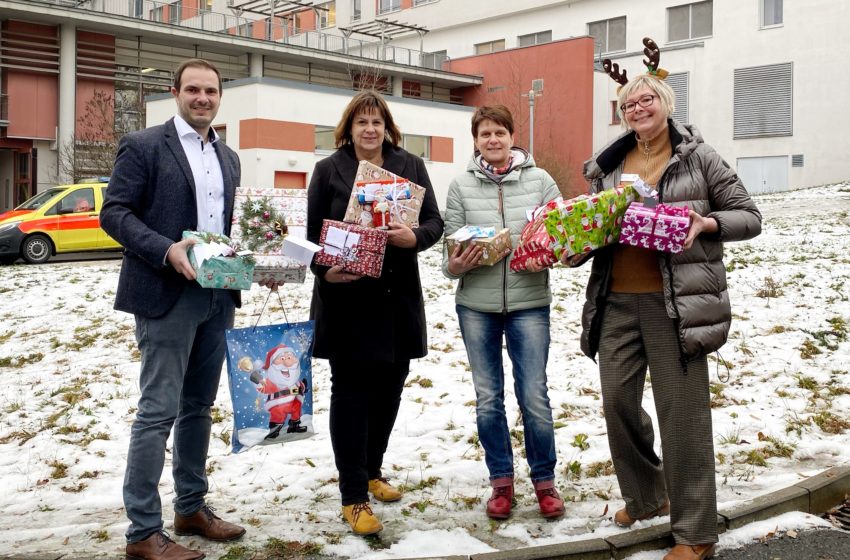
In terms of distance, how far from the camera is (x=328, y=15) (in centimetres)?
5294

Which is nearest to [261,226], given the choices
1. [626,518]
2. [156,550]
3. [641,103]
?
[156,550]

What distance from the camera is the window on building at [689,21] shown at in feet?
126

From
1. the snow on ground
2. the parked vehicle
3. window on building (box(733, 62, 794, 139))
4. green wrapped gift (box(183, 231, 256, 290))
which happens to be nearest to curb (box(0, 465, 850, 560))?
the snow on ground

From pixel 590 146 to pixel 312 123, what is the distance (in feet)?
48.5

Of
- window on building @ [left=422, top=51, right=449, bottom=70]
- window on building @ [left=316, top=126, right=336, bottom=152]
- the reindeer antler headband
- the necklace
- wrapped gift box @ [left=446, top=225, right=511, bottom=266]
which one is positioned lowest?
wrapped gift box @ [left=446, top=225, right=511, bottom=266]

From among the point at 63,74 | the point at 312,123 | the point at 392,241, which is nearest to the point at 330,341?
the point at 392,241

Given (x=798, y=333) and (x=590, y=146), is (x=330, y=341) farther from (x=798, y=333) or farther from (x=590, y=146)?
(x=590, y=146)

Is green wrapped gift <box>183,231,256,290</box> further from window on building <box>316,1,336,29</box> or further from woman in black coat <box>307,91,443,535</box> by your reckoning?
window on building <box>316,1,336,29</box>

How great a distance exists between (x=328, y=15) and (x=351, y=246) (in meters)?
52.1

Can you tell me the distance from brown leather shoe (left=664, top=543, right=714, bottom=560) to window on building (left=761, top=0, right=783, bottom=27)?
122 feet

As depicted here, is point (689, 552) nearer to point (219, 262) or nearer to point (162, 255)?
point (219, 262)

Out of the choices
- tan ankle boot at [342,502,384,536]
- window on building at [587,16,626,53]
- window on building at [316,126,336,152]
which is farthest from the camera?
window on building at [587,16,626,53]

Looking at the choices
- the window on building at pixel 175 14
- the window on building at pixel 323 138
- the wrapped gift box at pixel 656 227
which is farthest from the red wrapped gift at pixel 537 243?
the window on building at pixel 175 14

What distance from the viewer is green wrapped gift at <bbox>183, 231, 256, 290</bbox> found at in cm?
366
